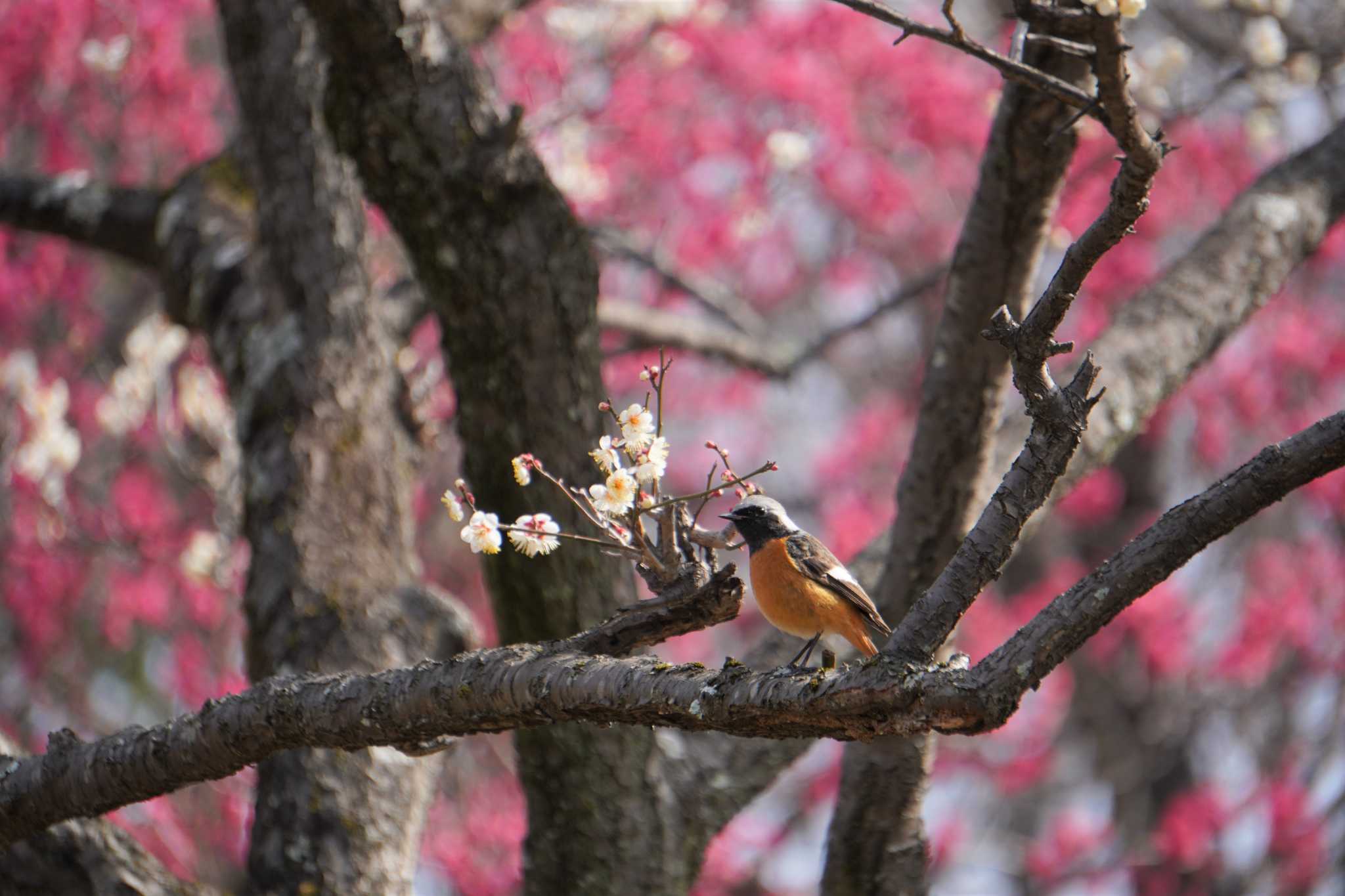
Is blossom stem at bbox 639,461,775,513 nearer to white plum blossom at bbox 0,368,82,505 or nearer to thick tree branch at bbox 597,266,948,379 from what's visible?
→ thick tree branch at bbox 597,266,948,379

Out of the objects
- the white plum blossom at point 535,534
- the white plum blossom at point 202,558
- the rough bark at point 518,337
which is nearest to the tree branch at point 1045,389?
the white plum blossom at point 535,534

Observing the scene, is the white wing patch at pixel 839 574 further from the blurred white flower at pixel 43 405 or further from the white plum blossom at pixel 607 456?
the blurred white flower at pixel 43 405

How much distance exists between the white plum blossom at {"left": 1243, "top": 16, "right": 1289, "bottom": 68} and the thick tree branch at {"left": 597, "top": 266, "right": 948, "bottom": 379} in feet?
4.93

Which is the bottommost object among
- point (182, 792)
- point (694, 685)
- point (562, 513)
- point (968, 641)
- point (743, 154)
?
point (694, 685)

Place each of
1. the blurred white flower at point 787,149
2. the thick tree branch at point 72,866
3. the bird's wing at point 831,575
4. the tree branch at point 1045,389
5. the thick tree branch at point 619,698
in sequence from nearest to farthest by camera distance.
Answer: the thick tree branch at point 619,698 < the tree branch at point 1045,389 < the thick tree branch at point 72,866 < the bird's wing at point 831,575 < the blurred white flower at point 787,149

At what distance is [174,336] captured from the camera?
6.76m

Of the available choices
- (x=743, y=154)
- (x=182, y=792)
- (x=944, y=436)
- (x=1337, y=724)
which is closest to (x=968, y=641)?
(x=1337, y=724)

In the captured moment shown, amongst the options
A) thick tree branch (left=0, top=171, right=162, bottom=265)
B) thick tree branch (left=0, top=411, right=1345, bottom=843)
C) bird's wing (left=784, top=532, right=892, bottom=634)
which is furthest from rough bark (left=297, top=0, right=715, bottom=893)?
thick tree branch (left=0, top=171, right=162, bottom=265)

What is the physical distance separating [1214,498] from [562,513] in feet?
6.25

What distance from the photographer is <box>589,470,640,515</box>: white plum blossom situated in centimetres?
221

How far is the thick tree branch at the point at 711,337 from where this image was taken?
18.9 feet

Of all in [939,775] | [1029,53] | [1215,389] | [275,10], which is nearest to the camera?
[1029,53]

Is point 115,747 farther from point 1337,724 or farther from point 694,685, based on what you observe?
point 1337,724

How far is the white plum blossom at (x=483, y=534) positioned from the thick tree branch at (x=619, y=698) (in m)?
0.26
